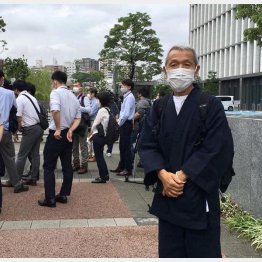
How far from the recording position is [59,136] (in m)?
6.51

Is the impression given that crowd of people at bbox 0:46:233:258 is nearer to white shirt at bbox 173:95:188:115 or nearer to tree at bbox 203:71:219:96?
white shirt at bbox 173:95:188:115

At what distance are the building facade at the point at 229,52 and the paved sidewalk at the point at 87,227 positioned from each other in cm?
4157

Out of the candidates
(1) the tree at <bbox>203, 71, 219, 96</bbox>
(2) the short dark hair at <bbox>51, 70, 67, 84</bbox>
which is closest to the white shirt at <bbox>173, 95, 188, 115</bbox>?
(2) the short dark hair at <bbox>51, 70, 67, 84</bbox>

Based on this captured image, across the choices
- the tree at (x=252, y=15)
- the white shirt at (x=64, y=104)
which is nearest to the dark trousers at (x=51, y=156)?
the white shirt at (x=64, y=104)

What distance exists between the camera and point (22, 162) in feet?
25.4

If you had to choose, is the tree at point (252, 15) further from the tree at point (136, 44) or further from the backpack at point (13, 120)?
the tree at point (136, 44)

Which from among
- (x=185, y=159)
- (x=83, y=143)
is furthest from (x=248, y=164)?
(x=83, y=143)

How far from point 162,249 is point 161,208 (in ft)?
0.91

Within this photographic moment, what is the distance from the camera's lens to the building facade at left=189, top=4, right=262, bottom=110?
169 feet

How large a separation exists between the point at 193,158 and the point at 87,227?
3050mm

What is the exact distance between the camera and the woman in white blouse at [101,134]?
8.20 m

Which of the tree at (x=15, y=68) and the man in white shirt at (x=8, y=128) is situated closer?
the man in white shirt at (x=8, y=128)

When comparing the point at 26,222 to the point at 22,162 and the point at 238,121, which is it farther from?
the point at 238,121

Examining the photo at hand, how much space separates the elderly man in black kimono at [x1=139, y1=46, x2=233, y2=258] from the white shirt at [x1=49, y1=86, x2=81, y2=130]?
373cm
